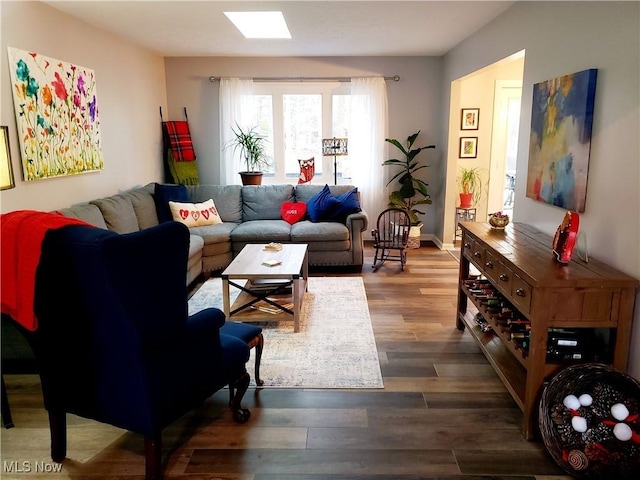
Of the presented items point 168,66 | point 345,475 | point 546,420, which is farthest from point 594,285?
point 168,66

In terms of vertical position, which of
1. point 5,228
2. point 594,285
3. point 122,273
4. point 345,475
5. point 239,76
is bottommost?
point 345,475

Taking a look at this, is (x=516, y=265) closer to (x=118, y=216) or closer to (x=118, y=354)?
(x=118, y=354)

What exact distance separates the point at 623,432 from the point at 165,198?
4501mm

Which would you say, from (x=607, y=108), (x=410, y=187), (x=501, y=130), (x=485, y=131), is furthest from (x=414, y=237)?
(x=607, y=108)

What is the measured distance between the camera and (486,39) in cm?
429

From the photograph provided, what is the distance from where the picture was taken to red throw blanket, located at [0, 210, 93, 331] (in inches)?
68.1

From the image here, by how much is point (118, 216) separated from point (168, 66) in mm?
2884

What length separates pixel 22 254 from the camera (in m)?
1.74

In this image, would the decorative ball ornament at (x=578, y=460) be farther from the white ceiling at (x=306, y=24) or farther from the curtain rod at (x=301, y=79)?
the curtain rod at (x=301, y=79)

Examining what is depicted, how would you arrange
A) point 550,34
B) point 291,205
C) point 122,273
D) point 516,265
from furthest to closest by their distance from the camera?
point 291,205 < point 550,34 < point 516,265 < point 122,273

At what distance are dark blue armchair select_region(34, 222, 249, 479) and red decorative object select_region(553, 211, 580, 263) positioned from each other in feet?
5.66

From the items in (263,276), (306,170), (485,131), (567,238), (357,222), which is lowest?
(263,276)

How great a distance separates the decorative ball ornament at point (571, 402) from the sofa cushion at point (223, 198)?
4187 mm

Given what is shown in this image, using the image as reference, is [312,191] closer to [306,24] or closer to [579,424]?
[306,24]
